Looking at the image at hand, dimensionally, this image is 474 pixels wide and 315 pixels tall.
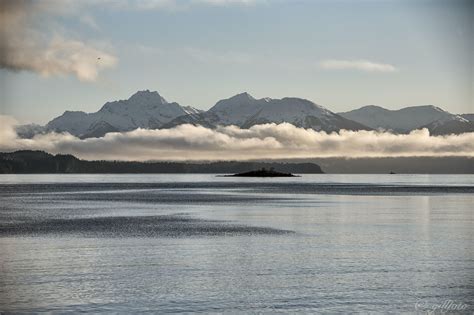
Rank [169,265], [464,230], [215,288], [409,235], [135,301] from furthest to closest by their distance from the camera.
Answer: [464,230] < [409,235] < [169,265] < [215,288] < [135,301]

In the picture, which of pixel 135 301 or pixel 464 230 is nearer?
pixel 135 301

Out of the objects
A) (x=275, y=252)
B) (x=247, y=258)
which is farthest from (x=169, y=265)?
(x=275, y=252)

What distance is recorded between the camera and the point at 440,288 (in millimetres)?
39875

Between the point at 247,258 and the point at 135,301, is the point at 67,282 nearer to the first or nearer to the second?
the point at 135,301

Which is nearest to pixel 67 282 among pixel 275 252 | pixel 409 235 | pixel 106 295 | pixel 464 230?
pixel 106 295

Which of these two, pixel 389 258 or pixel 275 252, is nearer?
pixel 389 258

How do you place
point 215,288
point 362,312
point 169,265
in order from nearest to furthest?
point 362,312
point 215,288
point 169,265

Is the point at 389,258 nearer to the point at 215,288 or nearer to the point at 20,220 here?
the point at 215,288

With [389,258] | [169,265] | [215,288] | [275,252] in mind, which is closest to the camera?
[215,288]

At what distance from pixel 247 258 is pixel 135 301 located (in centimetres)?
1744

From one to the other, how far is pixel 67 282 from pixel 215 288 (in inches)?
370

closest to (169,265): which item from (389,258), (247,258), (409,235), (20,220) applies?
(247,258)

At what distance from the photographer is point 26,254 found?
180 feet

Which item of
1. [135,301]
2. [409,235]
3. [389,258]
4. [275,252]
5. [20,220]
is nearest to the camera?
[135,301]
